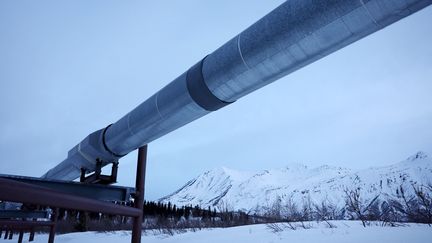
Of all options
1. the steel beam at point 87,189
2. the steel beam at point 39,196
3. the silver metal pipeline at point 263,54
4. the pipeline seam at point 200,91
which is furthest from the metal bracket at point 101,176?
the pipeline seam at point 200,91

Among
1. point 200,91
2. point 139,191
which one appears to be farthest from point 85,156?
point 200,91

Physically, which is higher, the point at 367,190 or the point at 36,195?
the point at 367,190

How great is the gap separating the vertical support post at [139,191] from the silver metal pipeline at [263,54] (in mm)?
810

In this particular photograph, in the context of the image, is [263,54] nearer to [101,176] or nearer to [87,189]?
[87,189]

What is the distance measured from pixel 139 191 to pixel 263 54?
3.44 meters

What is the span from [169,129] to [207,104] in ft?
3.05

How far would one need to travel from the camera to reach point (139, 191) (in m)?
5.09

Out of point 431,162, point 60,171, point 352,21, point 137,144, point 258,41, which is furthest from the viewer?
point 431,162

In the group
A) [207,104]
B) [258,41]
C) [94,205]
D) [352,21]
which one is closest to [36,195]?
[94,205]

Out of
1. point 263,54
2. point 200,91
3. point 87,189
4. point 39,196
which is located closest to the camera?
point 39,196

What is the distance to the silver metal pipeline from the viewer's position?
220cm

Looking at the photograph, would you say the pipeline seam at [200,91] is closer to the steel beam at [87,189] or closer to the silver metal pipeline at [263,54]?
the silver metal pipeline at [263,54]

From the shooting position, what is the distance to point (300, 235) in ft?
22.5

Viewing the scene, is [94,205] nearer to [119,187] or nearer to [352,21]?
[119,187]
